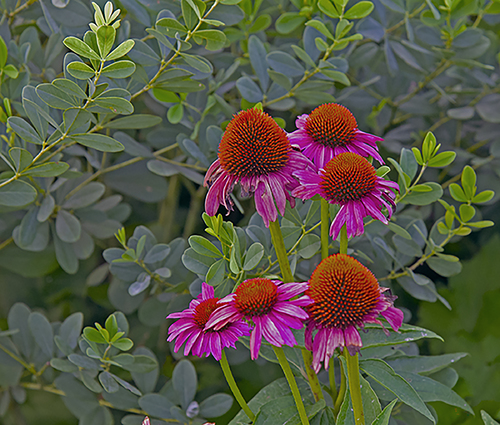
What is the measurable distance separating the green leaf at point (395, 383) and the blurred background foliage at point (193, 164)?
0.11m

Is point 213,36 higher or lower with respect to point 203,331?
higher

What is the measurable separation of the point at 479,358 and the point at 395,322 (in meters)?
0.47

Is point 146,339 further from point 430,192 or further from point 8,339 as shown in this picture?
point 430,192

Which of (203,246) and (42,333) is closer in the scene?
(203,246)

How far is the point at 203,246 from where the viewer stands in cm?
36

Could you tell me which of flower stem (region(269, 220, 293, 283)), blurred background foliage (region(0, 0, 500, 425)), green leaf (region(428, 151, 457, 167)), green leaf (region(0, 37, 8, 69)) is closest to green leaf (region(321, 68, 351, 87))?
blurred background foliage (region(0, 0, 500, 425))

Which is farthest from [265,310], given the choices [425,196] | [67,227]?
[67,227]

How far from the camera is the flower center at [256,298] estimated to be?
0.26 m

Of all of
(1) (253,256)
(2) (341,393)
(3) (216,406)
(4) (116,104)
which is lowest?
(3) (216,406)

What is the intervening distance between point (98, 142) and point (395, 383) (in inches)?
11.1

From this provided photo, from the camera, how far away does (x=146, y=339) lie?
61 centimetres

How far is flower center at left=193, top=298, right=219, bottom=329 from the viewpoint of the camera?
11.8 inches

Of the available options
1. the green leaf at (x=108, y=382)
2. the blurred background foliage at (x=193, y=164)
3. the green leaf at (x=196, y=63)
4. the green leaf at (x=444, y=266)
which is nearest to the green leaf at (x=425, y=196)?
the blurred background foliage at (x=193, y=164)

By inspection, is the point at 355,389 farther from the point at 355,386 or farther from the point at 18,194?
the point at 18,194
